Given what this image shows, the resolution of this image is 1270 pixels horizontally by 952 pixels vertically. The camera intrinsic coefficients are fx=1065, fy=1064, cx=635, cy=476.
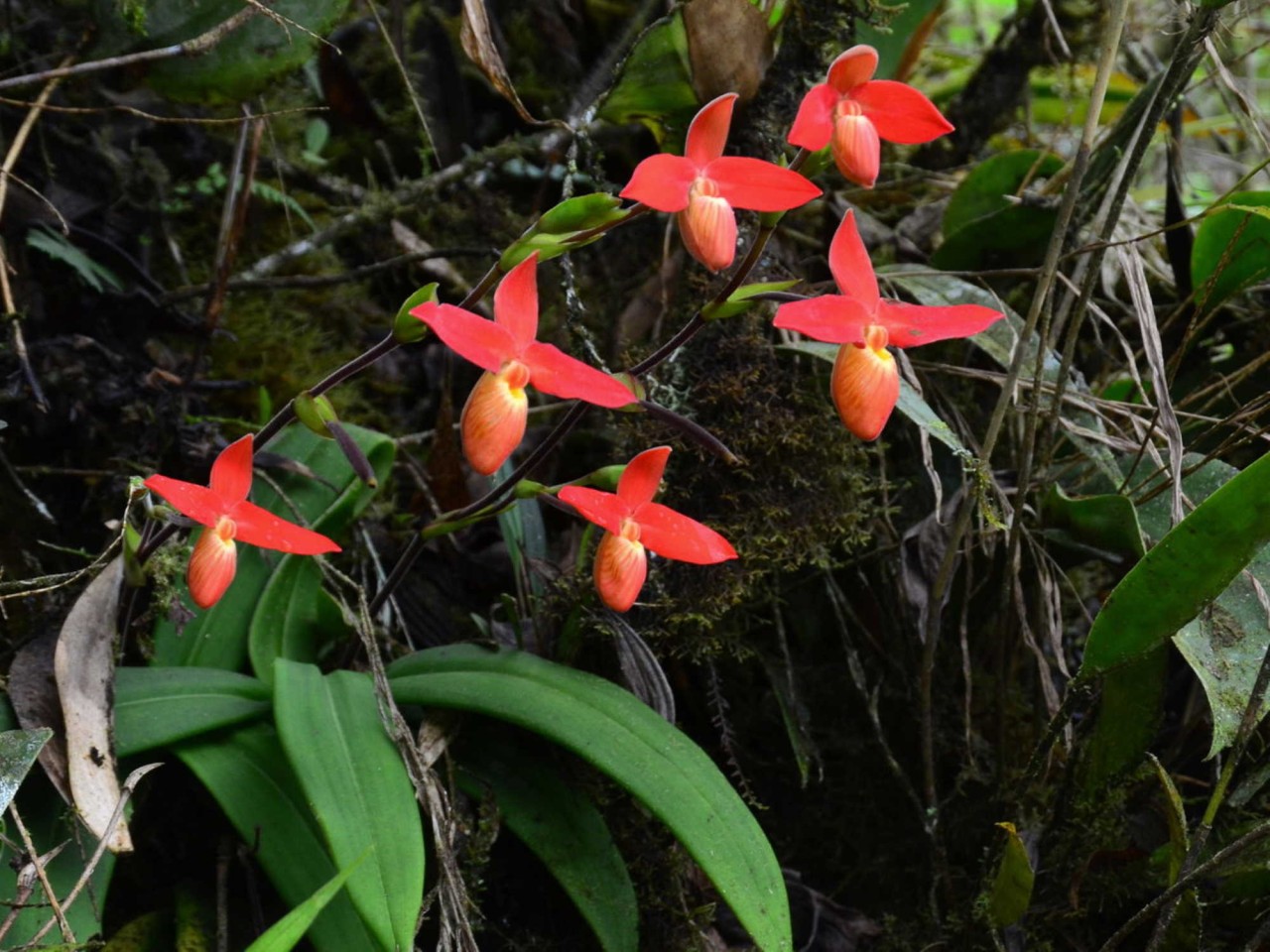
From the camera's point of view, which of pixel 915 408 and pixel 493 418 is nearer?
pixel 493 418

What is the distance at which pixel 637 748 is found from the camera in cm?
100

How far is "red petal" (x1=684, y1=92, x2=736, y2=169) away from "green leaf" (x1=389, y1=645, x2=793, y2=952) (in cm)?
52

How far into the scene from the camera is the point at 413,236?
170 centimetres

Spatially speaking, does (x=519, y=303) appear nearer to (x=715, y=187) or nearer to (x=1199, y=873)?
(x=715, y=187)

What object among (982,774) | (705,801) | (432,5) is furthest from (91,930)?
(432,5)

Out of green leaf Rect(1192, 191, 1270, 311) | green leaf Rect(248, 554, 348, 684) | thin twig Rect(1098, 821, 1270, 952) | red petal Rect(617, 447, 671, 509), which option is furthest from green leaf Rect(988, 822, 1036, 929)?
green leaf Rect(248, 554, 348, 684)

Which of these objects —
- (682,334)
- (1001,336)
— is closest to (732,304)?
(682,334)

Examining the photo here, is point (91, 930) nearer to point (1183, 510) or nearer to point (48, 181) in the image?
A: point (48, 181)

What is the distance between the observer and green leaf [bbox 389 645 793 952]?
0.93 m

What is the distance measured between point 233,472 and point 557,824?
490 mm

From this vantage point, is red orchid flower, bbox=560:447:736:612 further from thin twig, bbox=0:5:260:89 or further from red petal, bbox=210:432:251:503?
thin twig, bbox=0:5:260:89

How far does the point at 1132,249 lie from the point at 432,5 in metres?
1.24

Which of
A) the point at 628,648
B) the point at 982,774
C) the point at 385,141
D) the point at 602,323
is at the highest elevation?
the point at 385,141

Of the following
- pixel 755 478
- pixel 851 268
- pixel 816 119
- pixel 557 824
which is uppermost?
pixel 816 119
